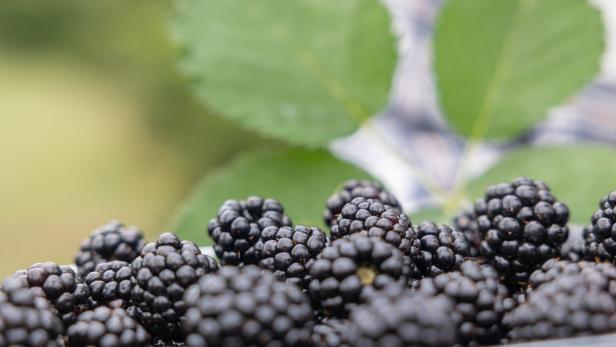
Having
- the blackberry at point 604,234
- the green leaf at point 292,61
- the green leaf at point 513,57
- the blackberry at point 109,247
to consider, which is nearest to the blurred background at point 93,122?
the green leaf at point 292,61

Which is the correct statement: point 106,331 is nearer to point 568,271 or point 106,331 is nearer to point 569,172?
point 568,271

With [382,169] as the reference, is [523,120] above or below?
below

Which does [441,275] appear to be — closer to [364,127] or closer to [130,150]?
[364,127]

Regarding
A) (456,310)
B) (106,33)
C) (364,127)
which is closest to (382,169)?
(364,127)

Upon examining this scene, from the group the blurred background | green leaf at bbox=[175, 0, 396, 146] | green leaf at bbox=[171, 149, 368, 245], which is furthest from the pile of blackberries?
the blurred background

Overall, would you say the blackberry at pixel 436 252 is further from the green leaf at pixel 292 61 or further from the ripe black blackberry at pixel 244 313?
the green leaf at pixel 292 61

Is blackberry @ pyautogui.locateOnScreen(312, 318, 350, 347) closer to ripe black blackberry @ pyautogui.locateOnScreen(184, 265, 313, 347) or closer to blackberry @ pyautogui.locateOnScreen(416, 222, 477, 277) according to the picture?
ripe black blackberry @ pyautogui.locateOnScreen(184, 265, 313, 347)

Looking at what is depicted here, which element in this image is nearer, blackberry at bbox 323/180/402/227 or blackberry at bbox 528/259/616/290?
blackberry at bbox 528/259/616/290

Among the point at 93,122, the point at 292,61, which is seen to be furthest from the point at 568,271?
the point at 93,122
